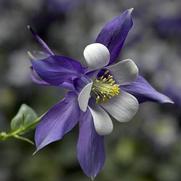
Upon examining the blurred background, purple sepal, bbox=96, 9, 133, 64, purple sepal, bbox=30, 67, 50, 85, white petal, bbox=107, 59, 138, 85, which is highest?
purple sepal, bbox=30, 67, 50, 85

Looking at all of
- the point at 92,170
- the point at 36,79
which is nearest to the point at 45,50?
the point at 36,79

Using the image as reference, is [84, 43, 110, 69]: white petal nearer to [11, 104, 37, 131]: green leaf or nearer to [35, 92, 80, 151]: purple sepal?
[35, 92, 80, 151]: purple sepal

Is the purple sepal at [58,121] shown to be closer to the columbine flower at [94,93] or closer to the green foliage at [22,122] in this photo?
the columbine flower at [94,93]

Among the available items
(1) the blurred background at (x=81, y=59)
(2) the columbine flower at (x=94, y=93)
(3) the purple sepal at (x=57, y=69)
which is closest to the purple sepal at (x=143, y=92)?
(2) the columbine flower at (x=94, y=93)

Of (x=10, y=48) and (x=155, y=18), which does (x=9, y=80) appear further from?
(x=155, y=18)

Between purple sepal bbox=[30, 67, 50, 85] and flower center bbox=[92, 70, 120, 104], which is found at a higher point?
purple sepal bbox=[30, 67, 50, 85]

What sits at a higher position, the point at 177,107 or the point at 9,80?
the point at 9,80

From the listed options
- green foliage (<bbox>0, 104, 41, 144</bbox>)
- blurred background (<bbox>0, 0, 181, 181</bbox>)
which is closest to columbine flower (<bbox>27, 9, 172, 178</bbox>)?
green foliage (<bbox>0, 104, 41, 144</bbox>)

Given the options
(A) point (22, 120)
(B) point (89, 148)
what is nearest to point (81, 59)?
(A) point (22, 120)
